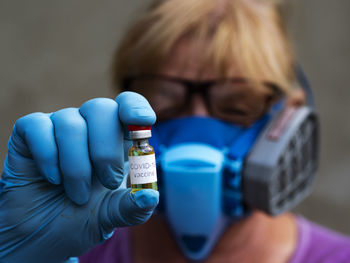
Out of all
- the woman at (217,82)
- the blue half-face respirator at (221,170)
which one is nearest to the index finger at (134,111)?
the blue half-face respirator at (221,170)

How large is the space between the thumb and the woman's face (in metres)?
0.62

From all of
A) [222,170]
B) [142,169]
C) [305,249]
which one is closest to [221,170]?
[222,170]

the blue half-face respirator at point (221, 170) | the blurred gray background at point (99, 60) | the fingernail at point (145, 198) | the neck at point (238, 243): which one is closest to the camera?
the fingernail at point (145, 198)

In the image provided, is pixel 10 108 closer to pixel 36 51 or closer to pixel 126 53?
pixel 36 51

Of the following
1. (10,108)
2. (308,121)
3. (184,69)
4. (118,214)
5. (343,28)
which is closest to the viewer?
(118,214)

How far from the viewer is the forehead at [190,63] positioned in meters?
1.20

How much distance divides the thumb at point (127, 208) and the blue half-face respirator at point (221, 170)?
448 millimetres

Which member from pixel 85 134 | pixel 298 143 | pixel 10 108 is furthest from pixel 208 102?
pixel 10 108

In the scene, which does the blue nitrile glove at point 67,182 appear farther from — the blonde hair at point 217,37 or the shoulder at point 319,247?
the shoulder at point 319,247

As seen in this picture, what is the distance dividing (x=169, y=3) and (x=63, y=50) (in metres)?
0.90

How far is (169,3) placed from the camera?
1.31 m

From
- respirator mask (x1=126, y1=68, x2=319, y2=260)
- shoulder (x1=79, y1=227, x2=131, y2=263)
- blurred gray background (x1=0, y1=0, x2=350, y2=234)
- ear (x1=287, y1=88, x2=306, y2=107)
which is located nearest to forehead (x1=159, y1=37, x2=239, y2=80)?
respirator mask (x1=126, y1=68, x2=319, y2=260)

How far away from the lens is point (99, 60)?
6.94 ft

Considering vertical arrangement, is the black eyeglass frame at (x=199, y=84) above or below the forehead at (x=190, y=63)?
below
